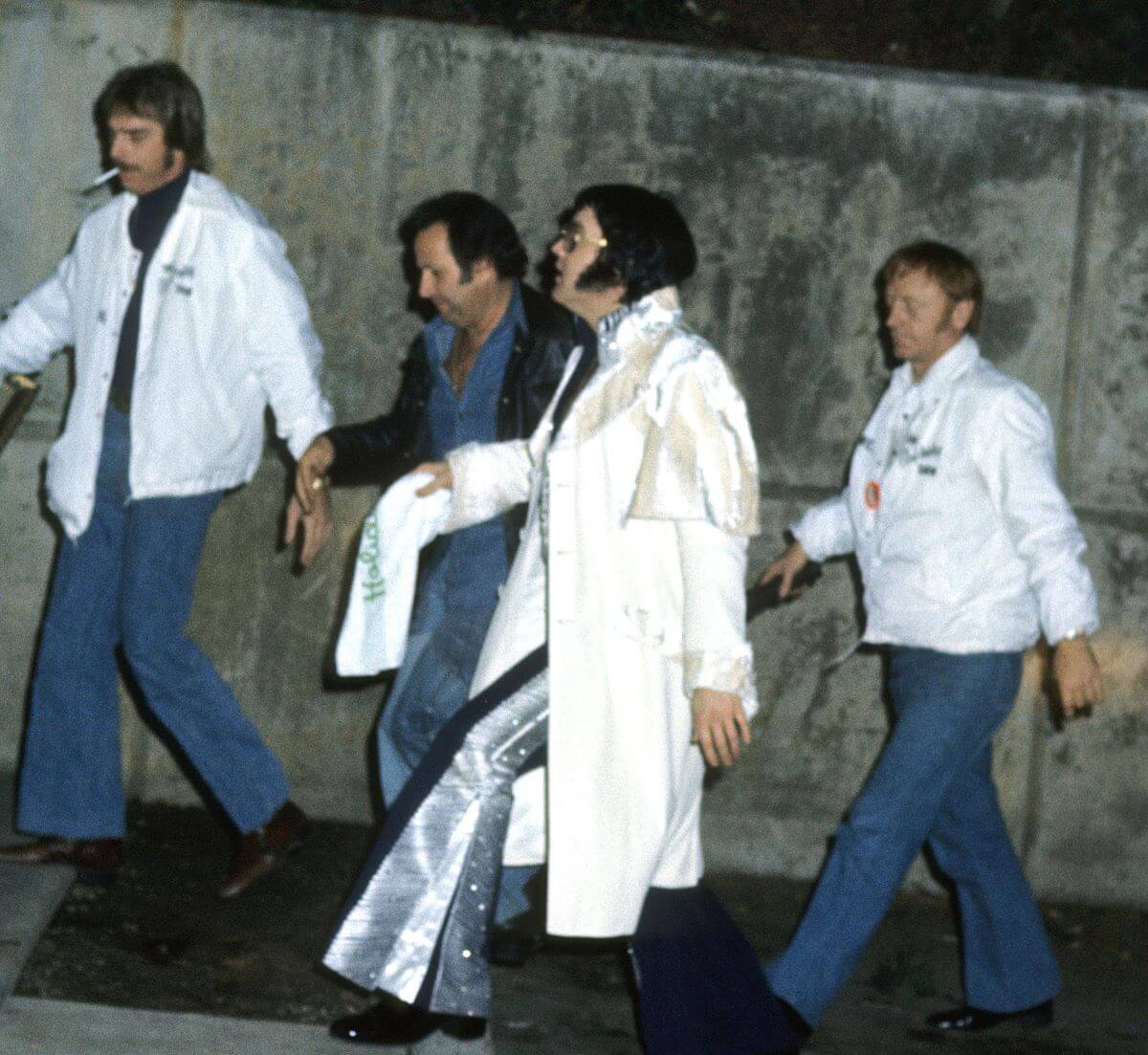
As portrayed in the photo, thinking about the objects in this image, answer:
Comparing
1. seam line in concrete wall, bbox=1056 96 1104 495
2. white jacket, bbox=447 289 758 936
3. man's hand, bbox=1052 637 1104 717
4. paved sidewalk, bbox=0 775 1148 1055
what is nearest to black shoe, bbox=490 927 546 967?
paved sidewalk, bbox=0 775 1148 1055

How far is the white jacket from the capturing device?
4516mm

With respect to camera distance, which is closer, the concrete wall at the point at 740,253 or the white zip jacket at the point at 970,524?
the white zip jacket at the point at 970,524

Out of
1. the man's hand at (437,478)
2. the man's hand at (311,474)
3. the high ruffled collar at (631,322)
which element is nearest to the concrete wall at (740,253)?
the man's hand at (311,474)

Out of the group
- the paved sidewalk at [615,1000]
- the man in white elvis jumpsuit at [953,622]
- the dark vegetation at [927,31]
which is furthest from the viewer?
the dark vegetation at [927,31]

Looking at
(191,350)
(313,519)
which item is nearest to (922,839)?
(313,519)

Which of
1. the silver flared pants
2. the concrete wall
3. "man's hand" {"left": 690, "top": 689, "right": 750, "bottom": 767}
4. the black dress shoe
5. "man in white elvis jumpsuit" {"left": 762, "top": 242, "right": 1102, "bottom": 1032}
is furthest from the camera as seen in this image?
the concrete wall

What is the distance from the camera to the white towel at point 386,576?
5023 mm

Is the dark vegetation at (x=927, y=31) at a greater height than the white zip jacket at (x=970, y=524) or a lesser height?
greater

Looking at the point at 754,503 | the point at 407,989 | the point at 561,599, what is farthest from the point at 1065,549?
the point at 407,989

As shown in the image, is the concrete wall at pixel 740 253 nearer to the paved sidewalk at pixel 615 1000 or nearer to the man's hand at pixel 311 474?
the paved sidewalk at pixel 615 1000

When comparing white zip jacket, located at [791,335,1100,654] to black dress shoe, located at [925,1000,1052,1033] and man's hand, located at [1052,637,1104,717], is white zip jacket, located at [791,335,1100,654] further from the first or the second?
black dress shoe, located at [925,1000,1052,1033]

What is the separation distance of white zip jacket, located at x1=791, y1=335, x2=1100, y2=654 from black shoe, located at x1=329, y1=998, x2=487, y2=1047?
5.02 ft

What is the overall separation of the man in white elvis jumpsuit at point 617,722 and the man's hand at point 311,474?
871 mm

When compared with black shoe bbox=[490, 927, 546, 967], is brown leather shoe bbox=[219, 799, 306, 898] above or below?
above
